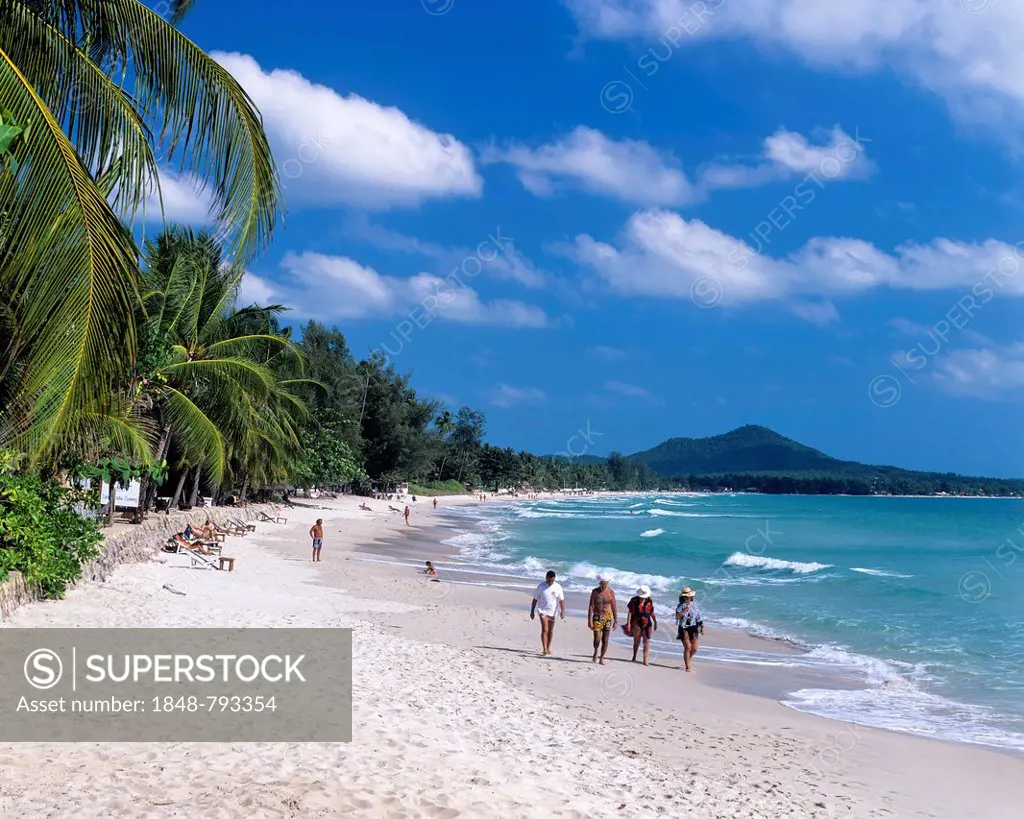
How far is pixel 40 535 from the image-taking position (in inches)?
407

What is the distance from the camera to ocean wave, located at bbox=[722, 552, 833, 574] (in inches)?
1320

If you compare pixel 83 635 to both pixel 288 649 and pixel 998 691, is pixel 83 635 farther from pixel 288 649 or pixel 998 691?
pixel 998 691

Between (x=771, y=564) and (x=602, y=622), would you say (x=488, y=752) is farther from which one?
(x=771, y=564)

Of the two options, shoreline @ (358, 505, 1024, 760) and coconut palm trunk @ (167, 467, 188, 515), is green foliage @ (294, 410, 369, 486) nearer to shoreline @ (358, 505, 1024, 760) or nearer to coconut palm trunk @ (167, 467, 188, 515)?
coconut palm trunk @ (167, 467, 188, 515)

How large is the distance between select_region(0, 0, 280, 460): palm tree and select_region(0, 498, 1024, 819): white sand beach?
2.52m

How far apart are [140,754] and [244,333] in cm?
2293

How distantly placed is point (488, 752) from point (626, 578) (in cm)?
2064

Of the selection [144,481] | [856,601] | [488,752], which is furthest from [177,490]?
[488,752]

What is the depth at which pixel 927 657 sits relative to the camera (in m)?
15.7

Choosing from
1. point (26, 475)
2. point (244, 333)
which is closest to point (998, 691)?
point (26, 475)

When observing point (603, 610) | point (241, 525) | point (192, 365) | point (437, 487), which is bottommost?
point (241, 525)

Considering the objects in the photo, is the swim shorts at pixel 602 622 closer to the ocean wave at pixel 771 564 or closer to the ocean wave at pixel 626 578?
the ocean wave at pixel 626 578

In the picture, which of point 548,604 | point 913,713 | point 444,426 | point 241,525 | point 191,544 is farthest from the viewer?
point 444,426

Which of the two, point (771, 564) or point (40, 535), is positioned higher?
point (40, 535)
